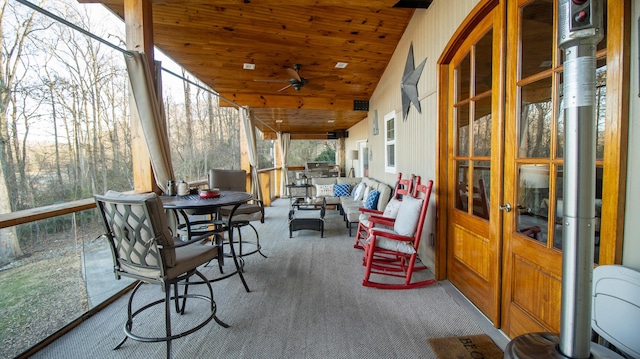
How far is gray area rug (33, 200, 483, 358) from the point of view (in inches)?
67.1

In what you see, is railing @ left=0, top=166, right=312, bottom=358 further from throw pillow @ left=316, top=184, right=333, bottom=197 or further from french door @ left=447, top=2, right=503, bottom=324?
throw pillow @ left=316, top=184, right=333, bottom=197

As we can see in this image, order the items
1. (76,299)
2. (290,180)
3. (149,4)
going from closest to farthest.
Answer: (76,299) < (149,4) < (290,180)

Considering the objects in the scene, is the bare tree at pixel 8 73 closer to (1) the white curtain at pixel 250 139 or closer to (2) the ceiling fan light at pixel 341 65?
(1) the white curtain at pixel 250 139

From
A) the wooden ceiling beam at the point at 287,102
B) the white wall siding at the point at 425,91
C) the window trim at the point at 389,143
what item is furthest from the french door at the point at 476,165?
the wooden ceiling beam at the point at 287,102

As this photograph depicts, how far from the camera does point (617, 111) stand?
104cm

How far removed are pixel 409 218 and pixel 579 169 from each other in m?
1.73

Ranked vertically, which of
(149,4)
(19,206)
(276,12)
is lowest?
(19,206)

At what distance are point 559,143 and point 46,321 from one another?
3.37 m

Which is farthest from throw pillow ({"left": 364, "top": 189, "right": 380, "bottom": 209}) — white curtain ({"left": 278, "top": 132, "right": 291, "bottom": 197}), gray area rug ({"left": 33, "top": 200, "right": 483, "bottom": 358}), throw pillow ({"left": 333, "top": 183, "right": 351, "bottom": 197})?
white curtain ({"left": 278, "top": 132, "right": 291, "bottom": 197})

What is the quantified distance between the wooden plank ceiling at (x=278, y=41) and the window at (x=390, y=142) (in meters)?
1.07

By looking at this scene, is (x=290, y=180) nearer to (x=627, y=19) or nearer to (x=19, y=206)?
(x=19, y=206)

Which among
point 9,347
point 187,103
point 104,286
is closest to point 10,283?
point 9,347

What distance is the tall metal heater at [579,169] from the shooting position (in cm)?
84

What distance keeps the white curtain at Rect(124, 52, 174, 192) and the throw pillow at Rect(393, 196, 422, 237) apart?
2344 mm
